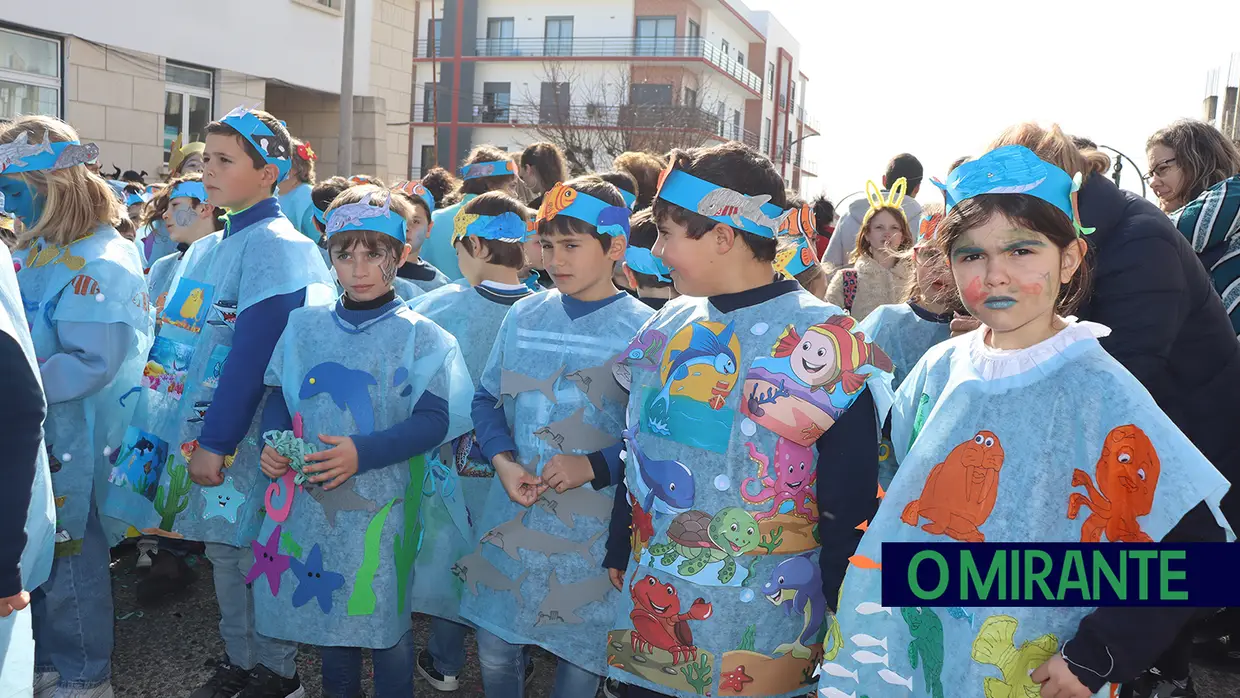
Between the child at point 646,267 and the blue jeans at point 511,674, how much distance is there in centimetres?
153

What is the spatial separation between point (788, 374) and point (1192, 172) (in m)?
2.72

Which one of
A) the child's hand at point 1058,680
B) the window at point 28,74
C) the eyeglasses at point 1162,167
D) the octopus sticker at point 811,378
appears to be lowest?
the child's hand at point 1058,680

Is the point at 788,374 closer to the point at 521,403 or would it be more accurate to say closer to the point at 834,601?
the point at 834,601

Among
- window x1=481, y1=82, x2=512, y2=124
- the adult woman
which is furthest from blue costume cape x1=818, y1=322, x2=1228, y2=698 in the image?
window x1=481, y1=82, x2=512, y2=124

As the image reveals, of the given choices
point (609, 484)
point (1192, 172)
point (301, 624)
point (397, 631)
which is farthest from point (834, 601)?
point (1192, 172)

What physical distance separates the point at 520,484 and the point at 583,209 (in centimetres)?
88

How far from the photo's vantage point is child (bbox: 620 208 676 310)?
13.3ft

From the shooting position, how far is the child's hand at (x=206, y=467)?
342cm

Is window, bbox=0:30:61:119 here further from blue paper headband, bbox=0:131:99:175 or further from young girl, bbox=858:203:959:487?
young girl, bbox=858:203:959:487

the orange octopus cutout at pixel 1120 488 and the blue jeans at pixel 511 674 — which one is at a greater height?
the orange octopus cutout at pixel 1120 488

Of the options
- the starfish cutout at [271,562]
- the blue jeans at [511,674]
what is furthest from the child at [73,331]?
the blue jeans at [511,674]

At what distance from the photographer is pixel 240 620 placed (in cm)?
372

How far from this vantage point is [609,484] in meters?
2.99

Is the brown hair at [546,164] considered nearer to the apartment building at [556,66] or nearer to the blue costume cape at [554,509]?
the blue costume cape at [554,509]
